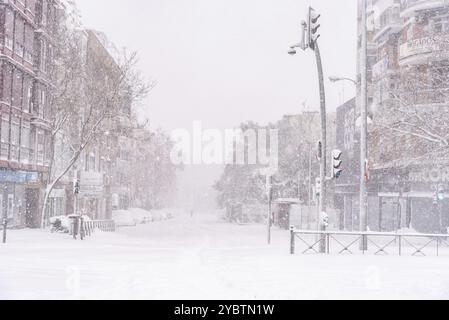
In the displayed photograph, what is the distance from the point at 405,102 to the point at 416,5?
9.98 metres

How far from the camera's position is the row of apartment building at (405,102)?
30.4 meters

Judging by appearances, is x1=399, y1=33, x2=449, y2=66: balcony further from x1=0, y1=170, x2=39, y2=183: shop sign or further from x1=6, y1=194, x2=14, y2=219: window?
x1=6, y1=194, x2=14, y2=219: window

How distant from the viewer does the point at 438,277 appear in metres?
14.0

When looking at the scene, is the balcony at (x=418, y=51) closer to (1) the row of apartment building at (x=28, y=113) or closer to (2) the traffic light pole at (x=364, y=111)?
(2) the traffic light pole at (x=364, y=111)

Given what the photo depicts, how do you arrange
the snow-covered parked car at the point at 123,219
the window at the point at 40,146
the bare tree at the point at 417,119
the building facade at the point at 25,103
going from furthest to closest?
the snow-covered parked car at the point at 123,219 < the window at the point at 40,146 < the building facade at the point at 25,103 < the bare tree at the point at 417,119

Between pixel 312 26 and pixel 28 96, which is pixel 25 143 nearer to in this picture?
pixel 28 96

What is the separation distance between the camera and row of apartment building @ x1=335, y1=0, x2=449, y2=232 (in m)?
30.4

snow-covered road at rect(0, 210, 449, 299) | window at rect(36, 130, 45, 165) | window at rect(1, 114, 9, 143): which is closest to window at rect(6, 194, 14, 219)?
window at rect(1, 114, 9, 143)

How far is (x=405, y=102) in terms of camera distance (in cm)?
2759

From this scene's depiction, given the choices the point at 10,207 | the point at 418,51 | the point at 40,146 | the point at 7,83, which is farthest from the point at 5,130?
the point at 418,51

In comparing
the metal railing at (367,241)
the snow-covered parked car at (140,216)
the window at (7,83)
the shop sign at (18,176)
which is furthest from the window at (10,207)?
the snow-covered parked car at (140,216)
